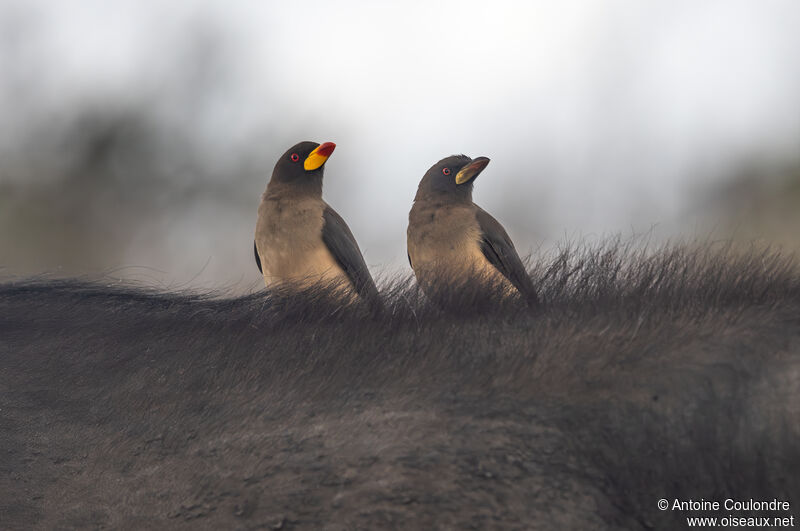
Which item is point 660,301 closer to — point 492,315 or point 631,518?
point 492,315

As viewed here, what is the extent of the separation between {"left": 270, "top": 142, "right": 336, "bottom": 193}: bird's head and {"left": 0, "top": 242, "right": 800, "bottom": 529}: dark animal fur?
986 millimetres

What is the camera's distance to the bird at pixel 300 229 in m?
3.45

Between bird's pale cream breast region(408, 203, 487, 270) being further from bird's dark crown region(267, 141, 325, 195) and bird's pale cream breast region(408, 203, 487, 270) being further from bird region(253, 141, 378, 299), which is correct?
bird's dark crown region(267, 141, 325, 195)

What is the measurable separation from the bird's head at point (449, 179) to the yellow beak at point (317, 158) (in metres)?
0.44

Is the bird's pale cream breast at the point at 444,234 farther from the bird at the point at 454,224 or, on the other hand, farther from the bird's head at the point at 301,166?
the bird's head at the point at 301,166

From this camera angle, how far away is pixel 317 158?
11.3 ft

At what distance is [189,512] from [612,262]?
1.27 metres

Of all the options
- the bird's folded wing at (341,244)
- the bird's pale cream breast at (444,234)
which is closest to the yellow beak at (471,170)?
the bird's pale cream breast at (444,234)

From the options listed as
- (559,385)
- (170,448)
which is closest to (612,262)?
(559,385)

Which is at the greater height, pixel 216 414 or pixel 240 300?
pixel 240 300

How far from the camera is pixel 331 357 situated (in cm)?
228

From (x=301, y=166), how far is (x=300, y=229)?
247 mm

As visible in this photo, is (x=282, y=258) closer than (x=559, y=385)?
No

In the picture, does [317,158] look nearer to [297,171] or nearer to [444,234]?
[297,171]
